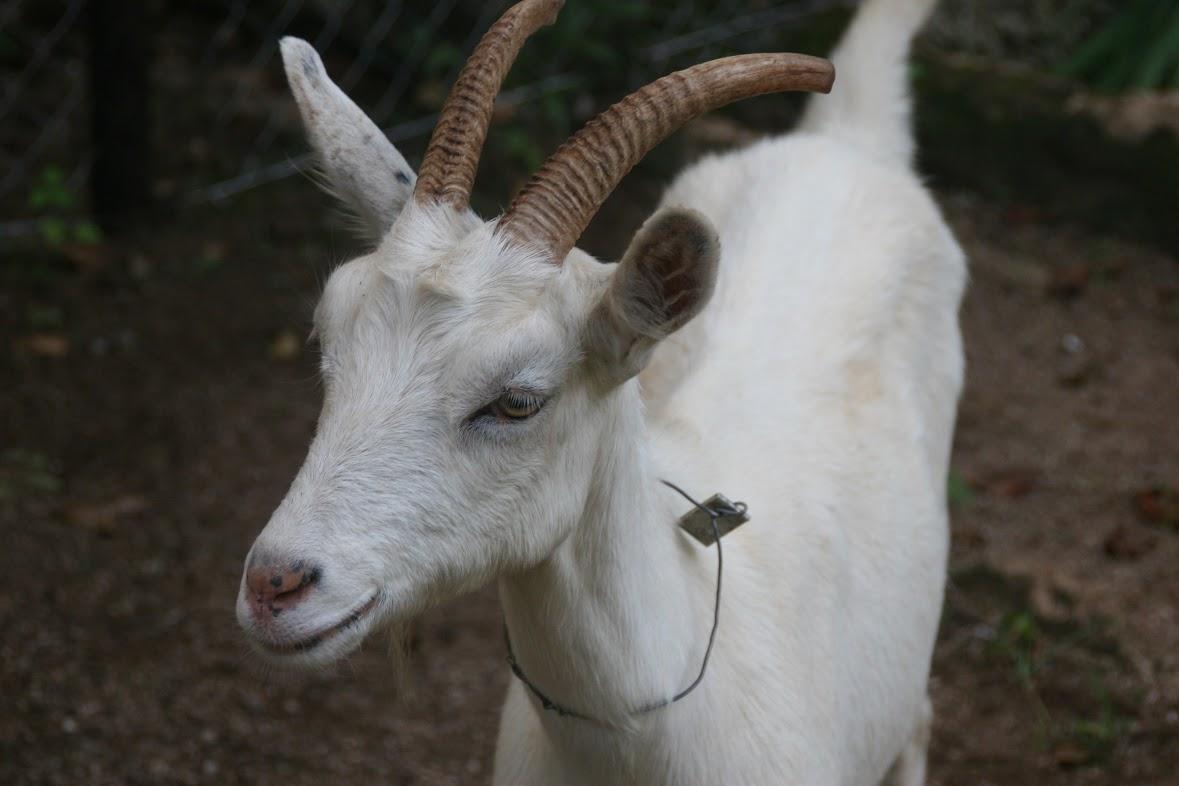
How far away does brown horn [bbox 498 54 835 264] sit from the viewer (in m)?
2.11

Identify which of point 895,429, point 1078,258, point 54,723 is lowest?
point 1078,258

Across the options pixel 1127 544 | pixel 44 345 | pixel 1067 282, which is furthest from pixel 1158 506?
pixel 44 345

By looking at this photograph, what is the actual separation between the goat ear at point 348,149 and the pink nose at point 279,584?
2.52 feet

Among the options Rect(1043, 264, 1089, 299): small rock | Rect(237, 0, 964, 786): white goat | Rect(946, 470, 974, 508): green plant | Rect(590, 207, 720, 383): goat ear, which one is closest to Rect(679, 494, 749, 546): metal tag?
Rect(237, 0, 964, 786): white goat

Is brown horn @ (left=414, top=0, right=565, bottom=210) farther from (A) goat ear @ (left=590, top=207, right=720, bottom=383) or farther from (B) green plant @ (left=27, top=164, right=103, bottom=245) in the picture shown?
(B) green plant @ (left=27, top=164, right=103, bottom=245)

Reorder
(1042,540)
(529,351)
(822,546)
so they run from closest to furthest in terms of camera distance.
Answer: (529,351)
(822,546)
(1042,540)

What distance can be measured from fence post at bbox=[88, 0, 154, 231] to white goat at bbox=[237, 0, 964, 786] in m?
3.21

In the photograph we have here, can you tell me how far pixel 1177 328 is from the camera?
230 inches

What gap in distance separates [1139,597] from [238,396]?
3240 millimetres

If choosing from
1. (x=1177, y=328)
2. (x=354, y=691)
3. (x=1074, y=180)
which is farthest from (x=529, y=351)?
(x=1074, y=180)

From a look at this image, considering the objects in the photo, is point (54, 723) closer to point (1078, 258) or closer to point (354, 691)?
point (354, 691)

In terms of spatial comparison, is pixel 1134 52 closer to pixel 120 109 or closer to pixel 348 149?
pixel 120 109

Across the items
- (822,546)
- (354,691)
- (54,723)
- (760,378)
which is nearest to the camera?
(822,546)

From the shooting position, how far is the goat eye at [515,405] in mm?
2051
